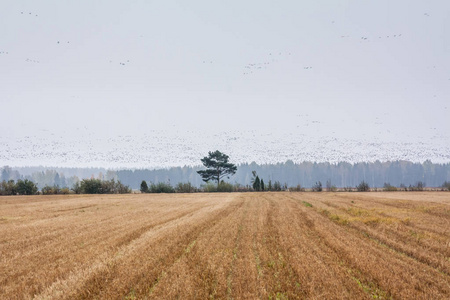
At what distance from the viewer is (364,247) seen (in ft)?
31.4

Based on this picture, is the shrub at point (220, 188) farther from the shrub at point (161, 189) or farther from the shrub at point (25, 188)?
the shrub at point (25, 188)

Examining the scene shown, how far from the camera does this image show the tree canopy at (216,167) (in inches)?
2943

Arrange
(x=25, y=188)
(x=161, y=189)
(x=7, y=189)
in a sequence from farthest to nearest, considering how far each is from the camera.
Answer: (x=161, y=189) → (x=25, y=188) → (x=7, y=189)

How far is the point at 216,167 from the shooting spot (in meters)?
76.1

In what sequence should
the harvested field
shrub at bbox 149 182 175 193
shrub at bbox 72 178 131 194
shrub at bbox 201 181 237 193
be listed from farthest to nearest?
shrub at bbox 201 181 237 193
shrub at bbox 149 182 175 193
shrub at bbox 72 178 131 194
the harvested field

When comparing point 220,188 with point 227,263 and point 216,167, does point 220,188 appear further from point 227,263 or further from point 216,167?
point 227,263

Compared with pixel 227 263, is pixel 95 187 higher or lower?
higher

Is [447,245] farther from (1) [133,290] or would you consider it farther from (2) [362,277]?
(1) [133,290]

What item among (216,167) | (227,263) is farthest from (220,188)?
(227,263)

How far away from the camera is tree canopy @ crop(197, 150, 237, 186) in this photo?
74.8m

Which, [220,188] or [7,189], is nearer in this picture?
[7,189]

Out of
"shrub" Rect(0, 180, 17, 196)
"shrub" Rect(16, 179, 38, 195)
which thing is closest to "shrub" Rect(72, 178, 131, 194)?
"shrub" Rect(16, 179, 38, 195)

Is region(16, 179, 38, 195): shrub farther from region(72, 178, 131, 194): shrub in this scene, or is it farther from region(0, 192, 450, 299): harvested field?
region(0, 192, 450, 299): harvested field

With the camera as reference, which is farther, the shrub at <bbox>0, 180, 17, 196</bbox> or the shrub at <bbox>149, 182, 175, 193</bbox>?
the shrub at <bbox>149, 182, 175, 193</bbox>
